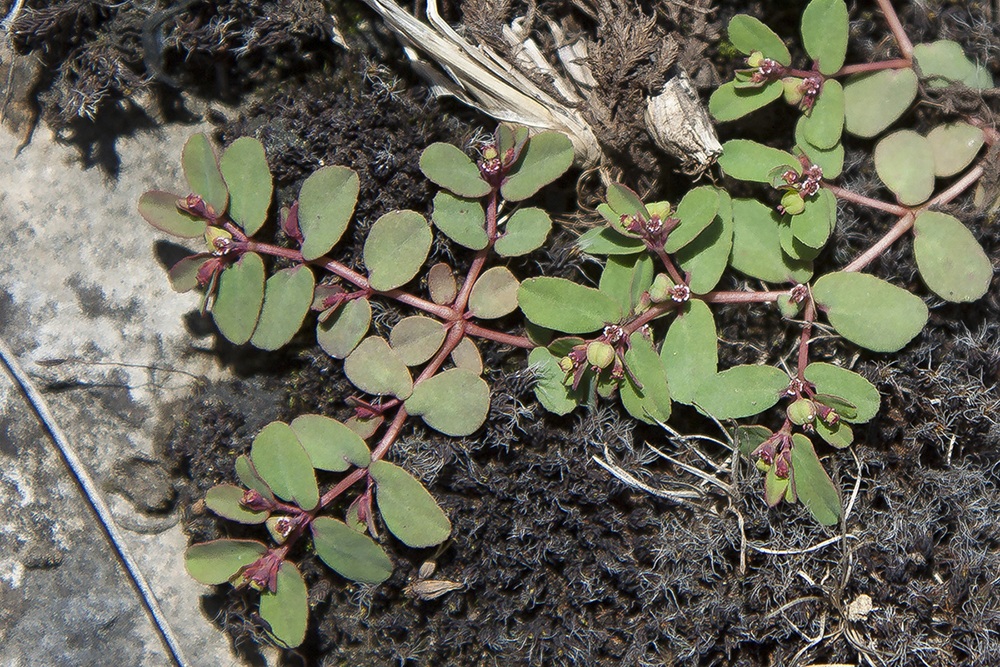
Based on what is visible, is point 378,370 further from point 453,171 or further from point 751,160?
point 751,160

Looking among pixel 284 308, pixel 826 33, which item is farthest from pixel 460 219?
pixel 826 33

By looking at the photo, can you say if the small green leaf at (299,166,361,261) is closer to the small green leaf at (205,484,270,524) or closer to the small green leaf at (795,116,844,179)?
the small green leaf at (205,484,270,524)

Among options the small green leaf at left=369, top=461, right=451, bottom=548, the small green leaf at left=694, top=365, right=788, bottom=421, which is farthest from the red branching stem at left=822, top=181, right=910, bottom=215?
the small green leaf at left=369, top=461, right=451, bottom=548

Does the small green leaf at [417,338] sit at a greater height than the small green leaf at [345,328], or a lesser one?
lesser

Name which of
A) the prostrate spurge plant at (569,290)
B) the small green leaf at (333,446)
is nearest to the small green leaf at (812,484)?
the prostrate spurge plant at (569,290)

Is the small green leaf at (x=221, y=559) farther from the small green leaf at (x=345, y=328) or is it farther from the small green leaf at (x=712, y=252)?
the small green leaf at (x=712, y=252)

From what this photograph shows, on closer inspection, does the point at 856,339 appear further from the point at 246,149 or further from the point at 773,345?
the point at 246,149

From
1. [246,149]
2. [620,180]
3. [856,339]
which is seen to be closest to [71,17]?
[246,149]
